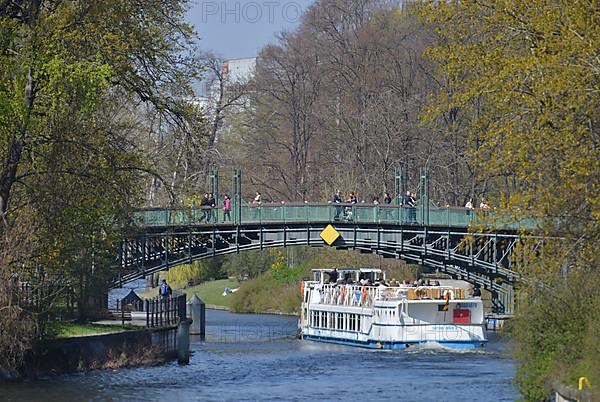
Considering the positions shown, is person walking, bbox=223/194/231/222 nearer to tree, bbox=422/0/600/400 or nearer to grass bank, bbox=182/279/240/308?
grass bank, bbox=182/279/240/308

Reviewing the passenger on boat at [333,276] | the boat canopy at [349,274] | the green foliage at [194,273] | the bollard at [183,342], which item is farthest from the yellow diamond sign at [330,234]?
the green foliage at [194,273]

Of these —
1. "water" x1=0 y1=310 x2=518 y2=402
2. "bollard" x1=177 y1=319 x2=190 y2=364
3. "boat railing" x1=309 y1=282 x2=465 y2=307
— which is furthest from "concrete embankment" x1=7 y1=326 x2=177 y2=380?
"boat railing" x1=309 y1=282 x2=465 y2=307

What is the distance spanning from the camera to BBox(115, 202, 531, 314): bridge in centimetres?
5966

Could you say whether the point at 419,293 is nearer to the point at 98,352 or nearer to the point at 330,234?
the point at 330,234

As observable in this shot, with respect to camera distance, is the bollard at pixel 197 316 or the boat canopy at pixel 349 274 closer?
the bollard at pixel 197 316

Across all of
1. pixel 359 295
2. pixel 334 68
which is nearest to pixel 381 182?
pixel 334 68

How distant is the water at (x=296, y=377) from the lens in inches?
1437

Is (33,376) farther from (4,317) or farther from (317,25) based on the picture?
(317,25)

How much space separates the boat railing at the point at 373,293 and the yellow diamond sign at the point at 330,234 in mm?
2493

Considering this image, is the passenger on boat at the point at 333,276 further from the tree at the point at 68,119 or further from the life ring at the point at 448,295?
the tree at the point at 68,119

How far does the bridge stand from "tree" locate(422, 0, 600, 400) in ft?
95.8

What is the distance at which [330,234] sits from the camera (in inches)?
2425

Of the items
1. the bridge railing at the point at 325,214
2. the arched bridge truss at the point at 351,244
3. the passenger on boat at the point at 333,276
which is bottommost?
the passenger on boat at the point at 333,276

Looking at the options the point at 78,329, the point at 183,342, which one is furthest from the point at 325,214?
the point at 78,329
